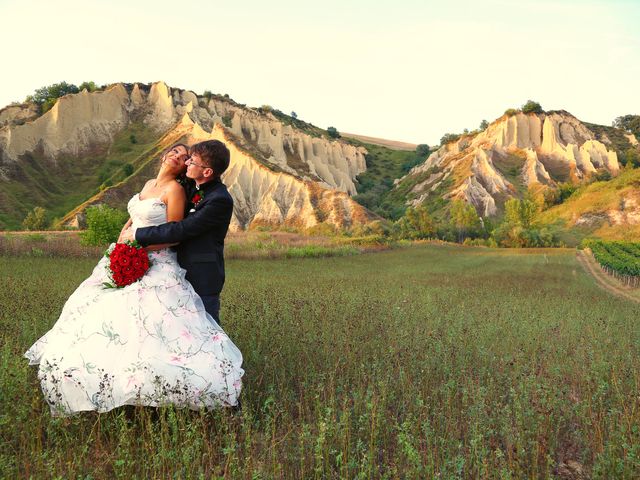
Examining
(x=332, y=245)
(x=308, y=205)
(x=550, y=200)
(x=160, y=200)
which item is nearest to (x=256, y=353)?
(x=160, y=200)

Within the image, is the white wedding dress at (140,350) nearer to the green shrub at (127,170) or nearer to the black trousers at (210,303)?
the black trousers at (210,303)

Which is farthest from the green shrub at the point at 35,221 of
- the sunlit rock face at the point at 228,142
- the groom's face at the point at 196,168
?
the groom's face at the point at 196,168

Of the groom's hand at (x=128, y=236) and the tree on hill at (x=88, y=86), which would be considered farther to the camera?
the tree on hill at (x=88, y=86)

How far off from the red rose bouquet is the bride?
70 mm

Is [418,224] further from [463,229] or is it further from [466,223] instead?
[466,223]

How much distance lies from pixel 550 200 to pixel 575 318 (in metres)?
89.7

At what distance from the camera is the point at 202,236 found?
5281 mm

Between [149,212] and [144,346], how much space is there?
133cm

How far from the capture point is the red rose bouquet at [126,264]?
486 cm

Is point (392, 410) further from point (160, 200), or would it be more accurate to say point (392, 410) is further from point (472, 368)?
point (160, 200)

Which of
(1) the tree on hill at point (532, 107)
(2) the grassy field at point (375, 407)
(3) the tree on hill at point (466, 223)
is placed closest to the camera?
(2) the grassy field at point (375, 407)

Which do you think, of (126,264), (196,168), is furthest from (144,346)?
(196,168)

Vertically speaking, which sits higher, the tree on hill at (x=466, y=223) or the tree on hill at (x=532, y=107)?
the tree on hill at (x=532, y=107)

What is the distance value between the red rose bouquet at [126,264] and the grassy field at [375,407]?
122 cm
